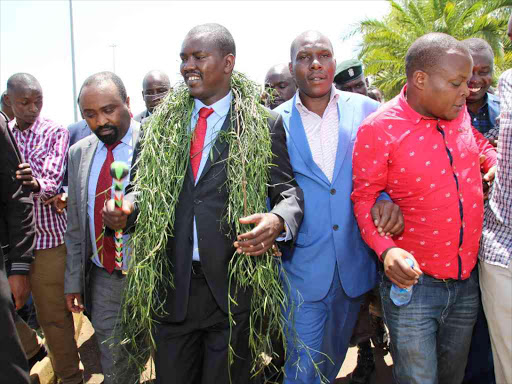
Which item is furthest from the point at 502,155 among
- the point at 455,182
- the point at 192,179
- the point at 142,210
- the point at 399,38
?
the point at 399,38

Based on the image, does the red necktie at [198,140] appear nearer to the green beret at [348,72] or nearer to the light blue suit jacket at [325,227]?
the light blue suit jacket at [325,227]

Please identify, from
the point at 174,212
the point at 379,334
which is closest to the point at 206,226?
the point at 174,212

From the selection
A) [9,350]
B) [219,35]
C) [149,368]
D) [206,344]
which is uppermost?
[219,35]

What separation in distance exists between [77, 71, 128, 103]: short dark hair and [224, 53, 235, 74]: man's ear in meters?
0.95

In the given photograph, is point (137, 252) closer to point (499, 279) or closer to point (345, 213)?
A: point (345, 213)

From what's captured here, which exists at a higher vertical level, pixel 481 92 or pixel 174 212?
pixel 481 92

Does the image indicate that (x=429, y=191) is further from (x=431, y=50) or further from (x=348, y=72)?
(x=348, y=72)

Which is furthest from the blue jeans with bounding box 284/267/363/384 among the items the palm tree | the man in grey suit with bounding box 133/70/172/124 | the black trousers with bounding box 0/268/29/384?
the palm tree

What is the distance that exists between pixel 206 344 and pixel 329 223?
3.41ft

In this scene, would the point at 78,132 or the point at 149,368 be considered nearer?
the point at 149,368

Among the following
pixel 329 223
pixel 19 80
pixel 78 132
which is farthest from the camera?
pixel 78 132

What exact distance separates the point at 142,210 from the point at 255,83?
3.25ft

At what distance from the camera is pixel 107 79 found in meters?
3.23

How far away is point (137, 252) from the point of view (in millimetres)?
2521
